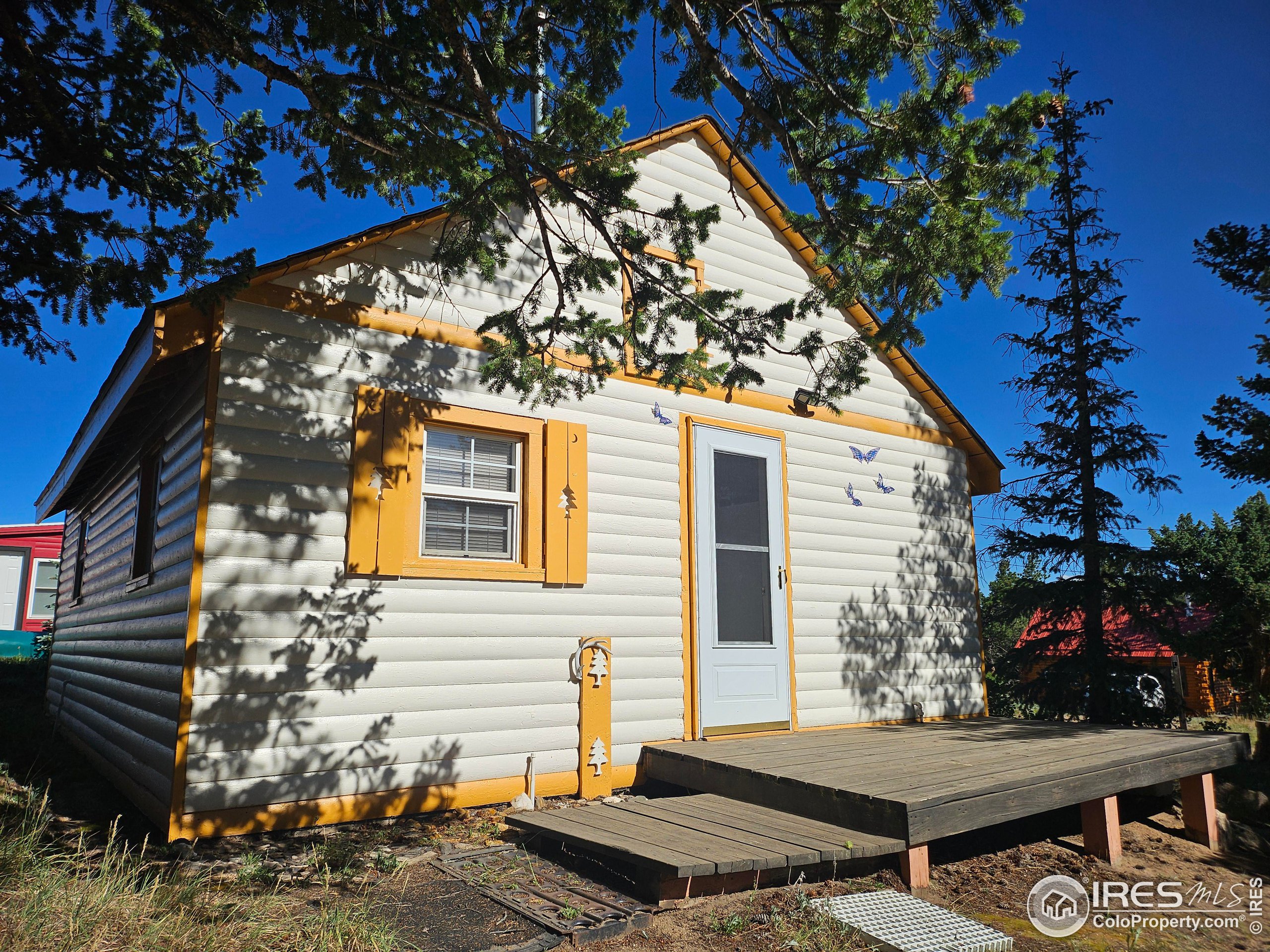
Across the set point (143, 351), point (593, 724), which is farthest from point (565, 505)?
point (143, 351)

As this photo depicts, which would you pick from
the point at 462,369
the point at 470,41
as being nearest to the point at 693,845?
the point at 462,369

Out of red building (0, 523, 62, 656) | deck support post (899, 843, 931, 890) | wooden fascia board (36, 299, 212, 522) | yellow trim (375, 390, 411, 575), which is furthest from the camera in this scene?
red building (0, 523, 62, 656)

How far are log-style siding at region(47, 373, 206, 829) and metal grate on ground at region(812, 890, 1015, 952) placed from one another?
12.2 ft

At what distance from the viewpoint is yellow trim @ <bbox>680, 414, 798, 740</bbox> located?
6.45 metres

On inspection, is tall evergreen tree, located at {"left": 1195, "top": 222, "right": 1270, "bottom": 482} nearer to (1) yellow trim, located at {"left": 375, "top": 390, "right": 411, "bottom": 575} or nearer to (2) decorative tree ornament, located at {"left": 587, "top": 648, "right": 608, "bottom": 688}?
(2) decorative tree ornament, located at {"left": 587, "top": 648, "right": 608, "bottom": 688}

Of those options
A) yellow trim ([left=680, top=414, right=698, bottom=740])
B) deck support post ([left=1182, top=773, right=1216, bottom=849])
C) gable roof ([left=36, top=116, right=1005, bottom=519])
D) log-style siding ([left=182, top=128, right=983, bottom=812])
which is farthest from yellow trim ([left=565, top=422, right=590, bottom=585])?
deck support post ([left=1182, top=773, right=1216, bottom=849])

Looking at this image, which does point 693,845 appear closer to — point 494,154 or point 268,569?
point 268,569

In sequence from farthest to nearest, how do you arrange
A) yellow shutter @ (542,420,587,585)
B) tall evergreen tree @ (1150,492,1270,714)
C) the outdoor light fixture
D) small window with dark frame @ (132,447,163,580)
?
tall evergreen tree @ (1150,492,1270,714)
the outdoor light fixture
small window with dark frame @ (132,447,163,580)
yellow shutter @ (542,420,587,585)

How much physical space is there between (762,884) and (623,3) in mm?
4811

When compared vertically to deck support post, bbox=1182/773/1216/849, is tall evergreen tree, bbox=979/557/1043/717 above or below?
above

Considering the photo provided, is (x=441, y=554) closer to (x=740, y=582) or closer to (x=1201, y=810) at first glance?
(x=740, y=582)

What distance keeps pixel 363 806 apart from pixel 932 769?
3590 millimetres

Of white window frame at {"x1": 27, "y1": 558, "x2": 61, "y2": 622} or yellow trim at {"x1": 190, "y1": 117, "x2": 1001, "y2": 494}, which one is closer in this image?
yellow trim at {"x1": 190, "y1": 117, "x2": 1001, "y2": 494}

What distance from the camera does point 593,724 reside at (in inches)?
226
